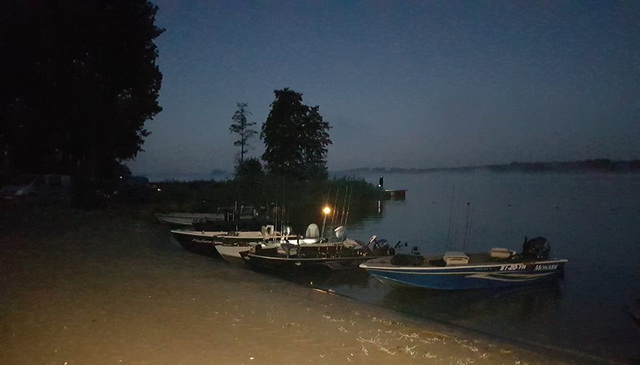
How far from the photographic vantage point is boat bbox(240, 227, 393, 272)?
2173cm

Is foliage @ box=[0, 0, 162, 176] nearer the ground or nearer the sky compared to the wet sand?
nearer the sky

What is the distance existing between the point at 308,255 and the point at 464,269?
20.6 feet

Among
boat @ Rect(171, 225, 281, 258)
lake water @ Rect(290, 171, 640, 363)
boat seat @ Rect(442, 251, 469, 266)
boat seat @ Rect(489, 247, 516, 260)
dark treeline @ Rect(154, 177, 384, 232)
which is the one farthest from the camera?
dark treeline @ Rect(154, 177, 384, 232)

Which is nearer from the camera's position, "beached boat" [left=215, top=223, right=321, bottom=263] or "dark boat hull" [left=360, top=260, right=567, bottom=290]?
"dark boat hull" [left=360, top=260, right=567, bottom=290]

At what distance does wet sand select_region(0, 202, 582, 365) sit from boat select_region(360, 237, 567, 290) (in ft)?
16.6

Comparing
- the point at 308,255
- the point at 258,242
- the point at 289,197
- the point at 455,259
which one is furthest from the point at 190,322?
the point at 289,197

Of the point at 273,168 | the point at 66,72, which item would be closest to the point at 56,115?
the point at 66,72

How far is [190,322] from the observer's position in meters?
10.1

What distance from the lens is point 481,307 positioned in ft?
62.5

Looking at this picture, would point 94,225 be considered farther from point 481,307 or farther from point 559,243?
point 559,243

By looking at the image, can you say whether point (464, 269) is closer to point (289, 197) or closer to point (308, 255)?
point (308, 255)

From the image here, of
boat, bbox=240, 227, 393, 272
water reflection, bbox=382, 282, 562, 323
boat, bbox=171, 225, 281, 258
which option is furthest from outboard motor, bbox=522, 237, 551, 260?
boat, bbox=171, 225, 281, 258

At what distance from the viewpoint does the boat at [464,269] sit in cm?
1920

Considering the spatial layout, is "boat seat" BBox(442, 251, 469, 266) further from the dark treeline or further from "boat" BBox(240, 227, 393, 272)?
the dark treeline
